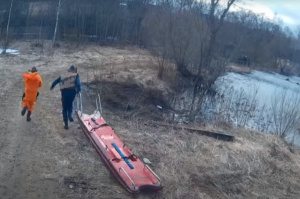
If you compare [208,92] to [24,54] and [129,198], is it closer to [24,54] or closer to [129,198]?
[24,54]

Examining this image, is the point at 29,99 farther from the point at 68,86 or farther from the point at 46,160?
the point at 46,160

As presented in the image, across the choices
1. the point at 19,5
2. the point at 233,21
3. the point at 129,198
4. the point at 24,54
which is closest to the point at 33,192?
the point at 129,198

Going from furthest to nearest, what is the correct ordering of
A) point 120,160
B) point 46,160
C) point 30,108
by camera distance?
point 30,108 → point 120,160 → point 46,160

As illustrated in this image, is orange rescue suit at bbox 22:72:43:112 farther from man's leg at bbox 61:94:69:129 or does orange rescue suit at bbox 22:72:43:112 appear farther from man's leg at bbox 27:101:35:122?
man's leg at bbox 61:94:69:129

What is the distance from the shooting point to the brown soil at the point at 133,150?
6.93 meters

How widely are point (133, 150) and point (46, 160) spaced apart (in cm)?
232

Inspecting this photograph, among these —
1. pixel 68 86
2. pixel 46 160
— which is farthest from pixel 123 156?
pixel 68 86

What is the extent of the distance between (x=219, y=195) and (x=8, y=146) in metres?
4.71

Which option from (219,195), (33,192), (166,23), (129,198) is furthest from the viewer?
(166,23)

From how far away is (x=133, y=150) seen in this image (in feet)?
29.9

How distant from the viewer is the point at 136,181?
23.2 feet

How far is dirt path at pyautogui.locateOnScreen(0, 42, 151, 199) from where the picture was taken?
21.6 feet

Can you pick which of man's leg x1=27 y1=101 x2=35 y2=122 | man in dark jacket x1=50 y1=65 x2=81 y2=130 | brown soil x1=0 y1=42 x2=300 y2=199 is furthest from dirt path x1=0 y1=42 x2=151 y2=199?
man in dark jacket x1=50 y1=65 x2=81 y2=130

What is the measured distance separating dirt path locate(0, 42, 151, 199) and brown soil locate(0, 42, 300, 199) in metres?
0.02
